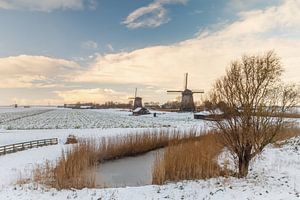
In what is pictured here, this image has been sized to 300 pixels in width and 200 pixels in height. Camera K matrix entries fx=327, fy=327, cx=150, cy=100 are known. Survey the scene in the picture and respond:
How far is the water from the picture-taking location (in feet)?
60.8

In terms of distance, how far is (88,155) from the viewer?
77.8ft

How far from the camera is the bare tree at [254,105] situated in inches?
659

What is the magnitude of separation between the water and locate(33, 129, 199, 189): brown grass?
908 millimetres

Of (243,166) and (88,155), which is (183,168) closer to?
(243,166)

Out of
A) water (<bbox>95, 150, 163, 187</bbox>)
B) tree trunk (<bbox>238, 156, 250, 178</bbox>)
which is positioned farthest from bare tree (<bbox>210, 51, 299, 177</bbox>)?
water (<bbox>95, 150, 163, 187</bbox>)

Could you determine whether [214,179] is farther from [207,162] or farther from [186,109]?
[186,109]

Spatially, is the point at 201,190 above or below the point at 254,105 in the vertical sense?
below

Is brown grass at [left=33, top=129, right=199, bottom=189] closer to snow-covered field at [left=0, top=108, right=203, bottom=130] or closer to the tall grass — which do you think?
the tall grass

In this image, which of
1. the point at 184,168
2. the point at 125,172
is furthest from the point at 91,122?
the point at 184,168

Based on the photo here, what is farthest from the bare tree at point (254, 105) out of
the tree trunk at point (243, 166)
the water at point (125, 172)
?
the water at point (125, 172)

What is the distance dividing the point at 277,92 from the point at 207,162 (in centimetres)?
528

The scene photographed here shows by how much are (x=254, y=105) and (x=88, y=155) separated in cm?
1254

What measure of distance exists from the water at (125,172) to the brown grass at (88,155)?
91 cm

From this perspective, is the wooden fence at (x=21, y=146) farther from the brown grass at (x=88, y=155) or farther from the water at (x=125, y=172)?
the water at (x=125, y=172)
